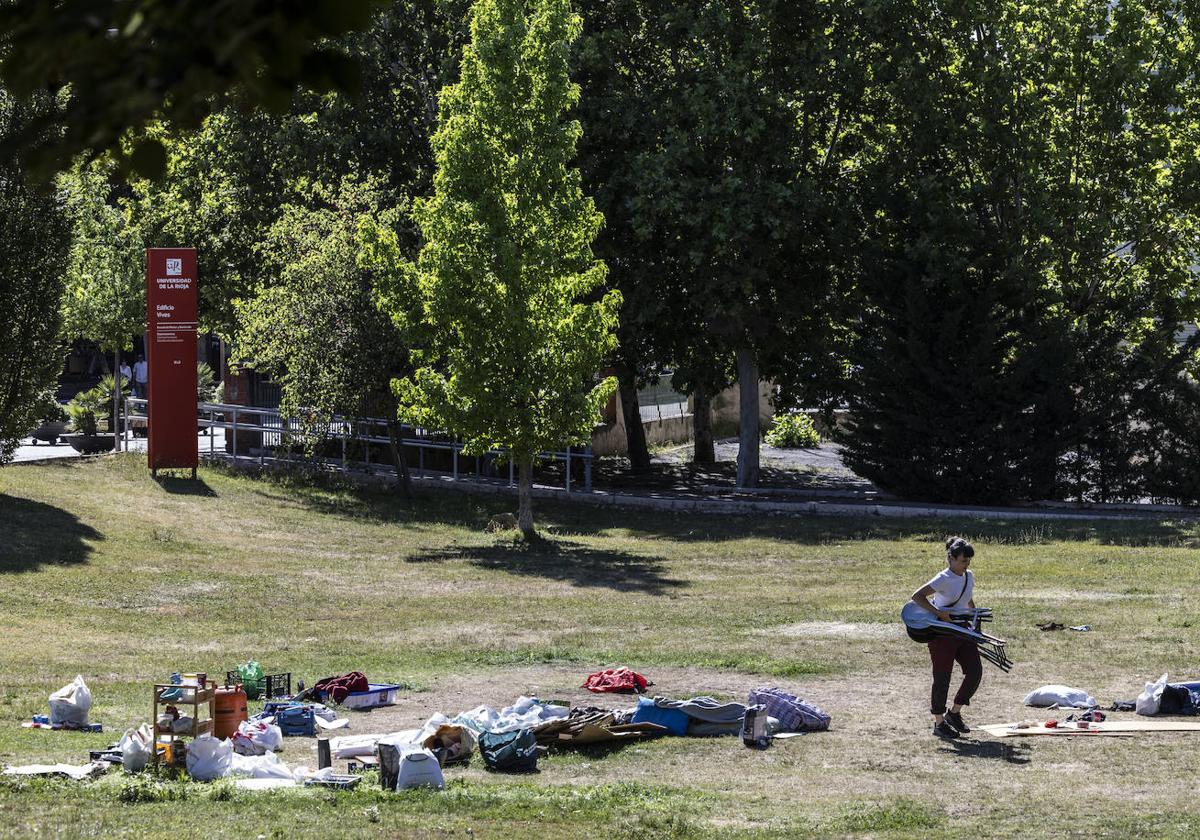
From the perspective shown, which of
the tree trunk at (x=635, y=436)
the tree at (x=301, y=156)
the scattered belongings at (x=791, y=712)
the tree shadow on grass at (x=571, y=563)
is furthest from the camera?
the tree trunk at (x=635, y=436)

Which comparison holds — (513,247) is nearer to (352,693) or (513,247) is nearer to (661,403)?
(352,693)

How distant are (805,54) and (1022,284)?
293 inches

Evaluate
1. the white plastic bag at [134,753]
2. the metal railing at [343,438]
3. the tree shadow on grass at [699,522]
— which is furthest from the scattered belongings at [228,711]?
the metal railing at [343,438]

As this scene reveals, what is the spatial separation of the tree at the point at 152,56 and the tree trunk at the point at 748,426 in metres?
33.9

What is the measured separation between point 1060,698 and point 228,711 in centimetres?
750

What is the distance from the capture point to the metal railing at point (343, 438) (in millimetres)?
35625

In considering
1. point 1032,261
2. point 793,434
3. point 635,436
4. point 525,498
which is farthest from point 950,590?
point 793,434

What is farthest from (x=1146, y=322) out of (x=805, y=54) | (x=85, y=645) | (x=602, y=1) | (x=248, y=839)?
(x=248, y=839)

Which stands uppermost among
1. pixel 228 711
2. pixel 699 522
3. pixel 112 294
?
pixel 112 294

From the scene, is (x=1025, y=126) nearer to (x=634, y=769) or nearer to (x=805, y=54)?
(x=805, y=54)

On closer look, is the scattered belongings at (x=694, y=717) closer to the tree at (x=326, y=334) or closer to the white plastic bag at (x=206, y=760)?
the white plastic bag at (x=206, y=760)

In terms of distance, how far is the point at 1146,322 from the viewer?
35.6 meters

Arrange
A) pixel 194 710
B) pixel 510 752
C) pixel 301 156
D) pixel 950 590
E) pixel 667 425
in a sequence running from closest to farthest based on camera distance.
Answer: pixel 194 710, pixel 510 752, pixel 950 590, pixel 301 156, pixel 667 425

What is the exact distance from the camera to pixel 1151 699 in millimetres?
14328
